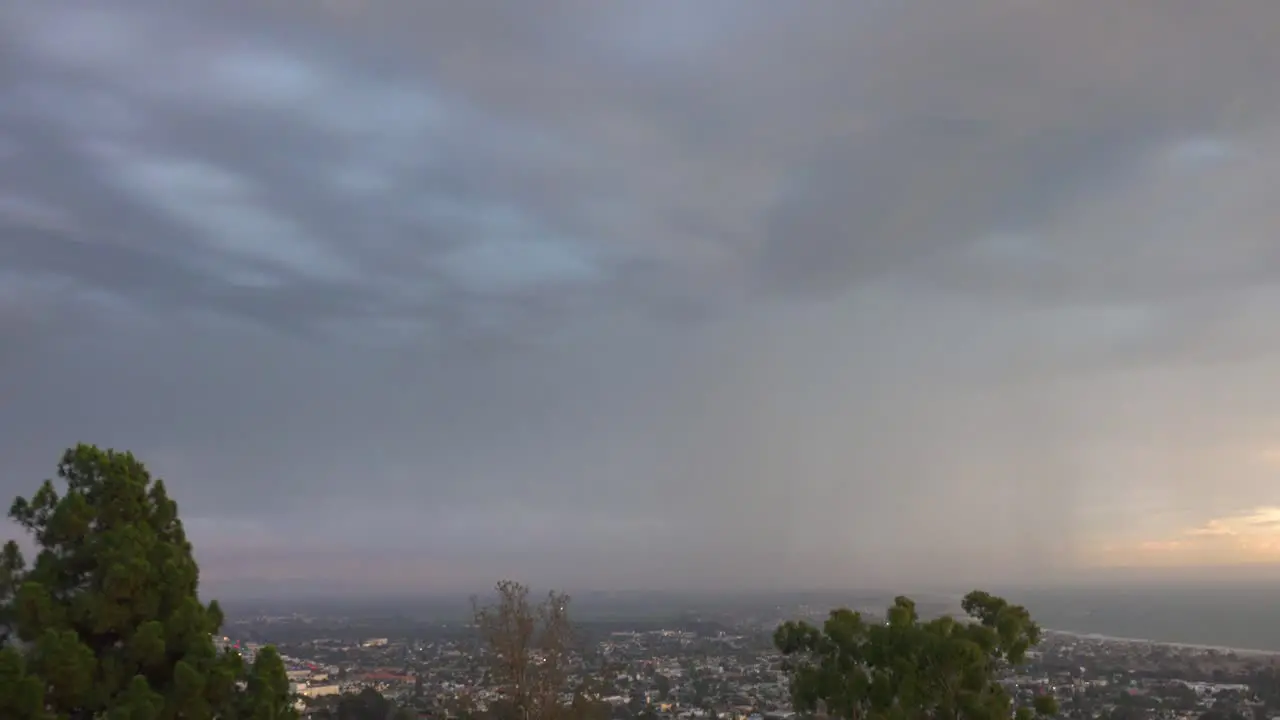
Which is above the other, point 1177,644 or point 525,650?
point 525,650

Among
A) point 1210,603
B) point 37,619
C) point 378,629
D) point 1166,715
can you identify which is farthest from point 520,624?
point 1210,603

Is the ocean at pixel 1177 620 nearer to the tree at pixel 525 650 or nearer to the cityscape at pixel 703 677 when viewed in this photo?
the cityscape at pixel 703 677

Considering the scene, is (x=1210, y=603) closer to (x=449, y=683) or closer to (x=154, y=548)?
(x=449, y=683)

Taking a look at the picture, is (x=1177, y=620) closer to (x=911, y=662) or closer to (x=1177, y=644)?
(x=1177, y=644)

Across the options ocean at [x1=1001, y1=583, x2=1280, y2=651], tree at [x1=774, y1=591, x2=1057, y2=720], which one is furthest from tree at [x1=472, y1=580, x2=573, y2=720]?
ocean at [x1=1001, y1=583, x2=1280, y2=651]

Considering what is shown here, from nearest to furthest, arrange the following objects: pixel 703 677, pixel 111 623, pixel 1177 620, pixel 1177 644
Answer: pixel 111 623 → pixel 703 677 → pixel 1177 644 → pixel 1177 620

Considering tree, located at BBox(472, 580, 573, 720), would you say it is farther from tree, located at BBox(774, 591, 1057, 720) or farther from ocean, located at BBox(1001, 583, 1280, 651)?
ocean, located at BBox(1001, 583, 1280, 651)

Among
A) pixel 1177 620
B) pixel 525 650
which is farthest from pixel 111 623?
pixel 1177 620
